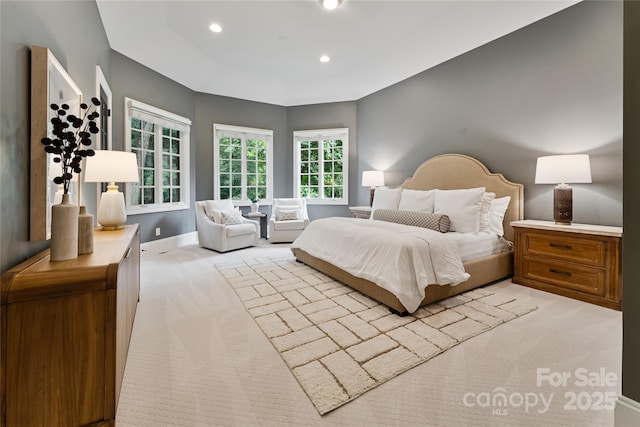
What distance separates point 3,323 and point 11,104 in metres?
0.91

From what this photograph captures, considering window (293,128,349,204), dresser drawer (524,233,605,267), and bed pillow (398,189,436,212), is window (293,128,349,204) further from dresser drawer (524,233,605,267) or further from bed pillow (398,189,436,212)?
dresser drawer (524,233,605,267)

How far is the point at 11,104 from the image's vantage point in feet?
4.12

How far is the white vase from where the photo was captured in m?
1.34

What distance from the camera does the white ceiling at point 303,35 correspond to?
3.33 m

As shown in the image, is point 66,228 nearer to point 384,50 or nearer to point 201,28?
point 201,28

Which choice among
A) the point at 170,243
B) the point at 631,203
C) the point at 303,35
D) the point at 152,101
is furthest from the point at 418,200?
the point at 152,101

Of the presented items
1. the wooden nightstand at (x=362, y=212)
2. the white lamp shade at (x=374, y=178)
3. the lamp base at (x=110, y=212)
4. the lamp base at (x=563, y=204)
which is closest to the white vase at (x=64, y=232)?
the lamp base at (x=110, y=212)

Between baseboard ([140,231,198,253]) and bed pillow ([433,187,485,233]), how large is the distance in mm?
4463

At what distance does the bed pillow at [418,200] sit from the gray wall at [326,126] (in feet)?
6.63

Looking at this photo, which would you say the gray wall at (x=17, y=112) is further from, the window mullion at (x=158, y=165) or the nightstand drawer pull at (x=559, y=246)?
the nightstand drawer pull at (x=559, y=246)

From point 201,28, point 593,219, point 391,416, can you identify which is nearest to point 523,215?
point 593,219

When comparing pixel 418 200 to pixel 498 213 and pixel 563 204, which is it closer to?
pixel 498 213

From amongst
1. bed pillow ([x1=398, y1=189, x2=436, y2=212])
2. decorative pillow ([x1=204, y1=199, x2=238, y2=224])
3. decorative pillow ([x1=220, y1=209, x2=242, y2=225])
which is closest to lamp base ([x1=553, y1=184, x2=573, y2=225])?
bed pillow ([x1=398, y1=189, x2=436, y2=212])

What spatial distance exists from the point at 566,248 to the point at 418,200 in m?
1.71
